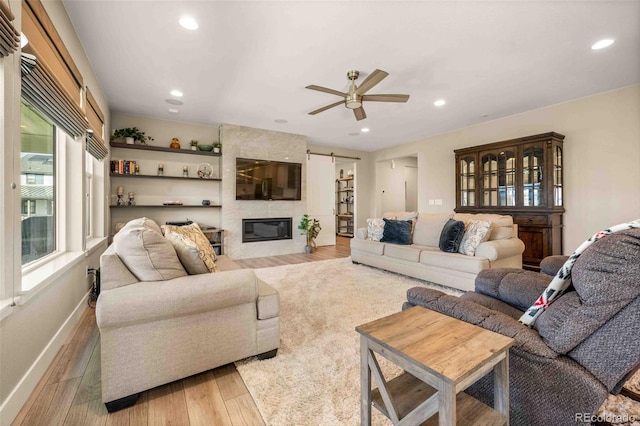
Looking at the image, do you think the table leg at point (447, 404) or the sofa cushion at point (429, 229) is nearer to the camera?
the table leg at point (447, 404)

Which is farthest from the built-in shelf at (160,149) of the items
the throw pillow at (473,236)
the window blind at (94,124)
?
the throw pillow at (473,236)

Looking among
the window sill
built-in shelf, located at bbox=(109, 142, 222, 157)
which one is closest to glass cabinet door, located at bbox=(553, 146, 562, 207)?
built-in shelf, located at bbox=(109, 142, 222, 157)

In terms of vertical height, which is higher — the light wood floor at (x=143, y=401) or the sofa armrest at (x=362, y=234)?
the sofa armrest at (x=362, y=234)

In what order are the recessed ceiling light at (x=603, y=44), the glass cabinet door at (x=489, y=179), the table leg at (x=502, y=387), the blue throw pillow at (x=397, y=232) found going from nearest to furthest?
1. the table leg at (x=502, y=387)
2. the recessed ceiling light at (x=603, y=44)
3. the blue throw pillow at (x=397, y=232)
4. the glass cabinet door at (x=489, y=179)

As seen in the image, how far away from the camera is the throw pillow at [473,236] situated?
3346mm

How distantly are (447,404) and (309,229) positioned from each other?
5.40 m

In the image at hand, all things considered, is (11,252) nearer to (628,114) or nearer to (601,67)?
(601,67)

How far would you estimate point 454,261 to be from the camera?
3299mm

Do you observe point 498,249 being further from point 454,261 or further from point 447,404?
point 447,404

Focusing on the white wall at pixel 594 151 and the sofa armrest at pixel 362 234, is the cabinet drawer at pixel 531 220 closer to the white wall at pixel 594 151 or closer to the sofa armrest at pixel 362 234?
the white wall at pixel 594 151

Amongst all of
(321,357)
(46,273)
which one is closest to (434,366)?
(321,357)

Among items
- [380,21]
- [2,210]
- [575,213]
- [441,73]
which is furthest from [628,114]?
[2,210]

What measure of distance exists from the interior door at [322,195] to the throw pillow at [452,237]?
372 cm

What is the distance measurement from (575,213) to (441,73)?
10.1 ft
